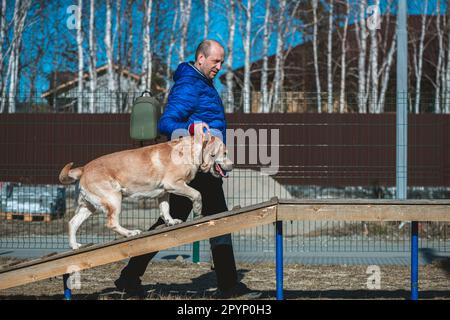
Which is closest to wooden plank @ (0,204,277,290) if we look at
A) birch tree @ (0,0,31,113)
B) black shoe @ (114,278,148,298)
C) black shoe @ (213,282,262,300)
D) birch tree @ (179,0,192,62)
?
black shoe @ (114,278,148,298)

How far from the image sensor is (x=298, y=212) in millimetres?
4566

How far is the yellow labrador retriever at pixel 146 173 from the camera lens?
187 inches

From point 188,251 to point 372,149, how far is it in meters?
3.99

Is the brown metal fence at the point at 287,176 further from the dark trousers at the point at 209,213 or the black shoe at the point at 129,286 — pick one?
the black shoe at the point at 129,286

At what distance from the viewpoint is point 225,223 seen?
4.48 m

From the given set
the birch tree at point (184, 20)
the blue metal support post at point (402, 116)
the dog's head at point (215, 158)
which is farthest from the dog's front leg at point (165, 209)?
the birch tree at point (184, 20)

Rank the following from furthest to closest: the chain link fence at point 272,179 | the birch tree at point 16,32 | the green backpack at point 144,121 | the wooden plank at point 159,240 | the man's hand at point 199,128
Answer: the birch tree at point 16,32
the chain link fence at point 272,179
the green backpack at point 144,121
the man's hand at point 199,128
the wooden plank at point 159,240

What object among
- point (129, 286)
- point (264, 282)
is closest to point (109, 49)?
point (264, 282)

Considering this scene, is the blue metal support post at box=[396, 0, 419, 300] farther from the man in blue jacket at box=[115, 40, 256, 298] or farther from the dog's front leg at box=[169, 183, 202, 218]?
the dog's front leg at box=[169, 183, 202, 218]

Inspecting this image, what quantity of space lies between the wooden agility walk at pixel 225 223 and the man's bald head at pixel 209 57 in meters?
1.28

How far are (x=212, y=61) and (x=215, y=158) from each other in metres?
0.82
